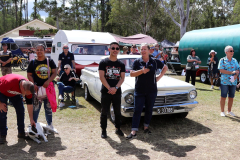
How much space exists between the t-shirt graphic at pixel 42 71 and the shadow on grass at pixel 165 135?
5.78 ft

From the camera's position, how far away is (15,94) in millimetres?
4066

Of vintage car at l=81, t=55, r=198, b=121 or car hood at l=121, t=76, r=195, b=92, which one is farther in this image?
car hood at l=121, t=76, r=195, b=92

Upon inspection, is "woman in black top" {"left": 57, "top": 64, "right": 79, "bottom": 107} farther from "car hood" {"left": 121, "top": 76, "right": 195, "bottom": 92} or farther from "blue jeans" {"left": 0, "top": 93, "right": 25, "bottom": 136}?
"blue jeans" {"left": 0, "top": 93, "right": 25, "bottom": 136}

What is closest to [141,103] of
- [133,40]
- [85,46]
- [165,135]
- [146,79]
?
[146,79]

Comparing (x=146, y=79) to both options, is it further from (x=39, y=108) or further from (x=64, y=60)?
(x=64, y=60)

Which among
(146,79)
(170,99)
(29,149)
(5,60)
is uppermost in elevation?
(5,60)

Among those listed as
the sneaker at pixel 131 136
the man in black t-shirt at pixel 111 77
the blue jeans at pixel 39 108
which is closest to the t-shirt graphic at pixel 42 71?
the blue jeans at pixel 39 108

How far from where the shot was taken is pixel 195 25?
46.2m

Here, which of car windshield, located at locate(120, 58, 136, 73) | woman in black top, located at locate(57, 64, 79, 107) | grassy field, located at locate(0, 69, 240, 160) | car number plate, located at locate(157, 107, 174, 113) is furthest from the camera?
woman in black top, located at locate(57, 64, 79, 107)

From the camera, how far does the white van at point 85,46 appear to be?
35.2 ft

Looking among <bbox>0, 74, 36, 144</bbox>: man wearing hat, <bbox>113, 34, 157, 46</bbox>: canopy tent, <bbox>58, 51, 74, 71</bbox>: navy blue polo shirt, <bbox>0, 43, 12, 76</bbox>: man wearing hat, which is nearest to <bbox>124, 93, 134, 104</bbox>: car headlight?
<bbox>0, 74, 36, 144</bbox>: man wearing hat

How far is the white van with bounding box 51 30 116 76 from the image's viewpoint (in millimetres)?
10719

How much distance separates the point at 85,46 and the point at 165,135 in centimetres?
713

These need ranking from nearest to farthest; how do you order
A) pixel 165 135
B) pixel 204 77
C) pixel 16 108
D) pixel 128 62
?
pixel 16 108 → pixel 165 135 → pixel 128 62 → pixel 204 77
